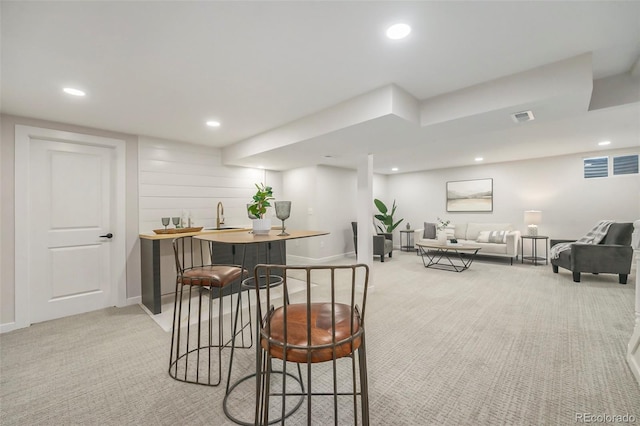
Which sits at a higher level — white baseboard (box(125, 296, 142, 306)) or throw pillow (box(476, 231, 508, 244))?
throw pillow (box(476, 231, 508, 244))

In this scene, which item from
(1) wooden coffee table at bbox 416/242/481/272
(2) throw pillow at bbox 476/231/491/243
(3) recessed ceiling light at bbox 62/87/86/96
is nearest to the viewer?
(3) recessed ceiling light at bbox 62/87/86/96

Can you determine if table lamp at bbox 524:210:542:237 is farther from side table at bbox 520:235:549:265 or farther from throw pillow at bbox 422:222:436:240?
throw pillow at bbox 422:222:436:240

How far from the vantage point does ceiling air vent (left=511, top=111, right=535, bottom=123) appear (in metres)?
2.64

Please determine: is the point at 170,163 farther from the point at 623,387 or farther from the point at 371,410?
the point at 623,387

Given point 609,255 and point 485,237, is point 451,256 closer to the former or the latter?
point 485,237

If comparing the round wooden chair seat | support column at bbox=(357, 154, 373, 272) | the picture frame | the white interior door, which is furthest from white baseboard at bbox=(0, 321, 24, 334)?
the picture frame

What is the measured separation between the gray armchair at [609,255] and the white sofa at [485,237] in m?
1.44

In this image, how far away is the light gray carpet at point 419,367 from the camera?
165cm

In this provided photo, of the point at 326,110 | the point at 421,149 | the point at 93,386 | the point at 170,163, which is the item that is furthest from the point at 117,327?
the point at 421,149

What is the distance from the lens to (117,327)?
2.95 metres

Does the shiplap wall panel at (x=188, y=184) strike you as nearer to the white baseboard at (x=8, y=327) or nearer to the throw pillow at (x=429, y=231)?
the white baseboard at (x=8, y=327)

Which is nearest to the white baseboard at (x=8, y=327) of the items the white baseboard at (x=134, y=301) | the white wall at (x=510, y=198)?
the white baseboard at (x=134, y=301)

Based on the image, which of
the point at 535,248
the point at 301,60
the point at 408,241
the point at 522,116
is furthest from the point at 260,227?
the point at 408,241

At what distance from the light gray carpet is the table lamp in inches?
94.6
